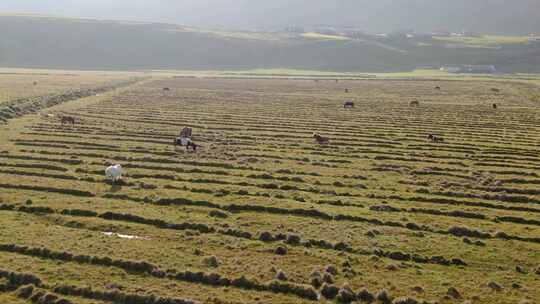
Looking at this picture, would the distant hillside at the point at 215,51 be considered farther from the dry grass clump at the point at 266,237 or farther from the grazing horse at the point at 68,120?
the dry grass clump at the point at 266,237

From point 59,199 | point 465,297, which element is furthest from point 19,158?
point 465,297

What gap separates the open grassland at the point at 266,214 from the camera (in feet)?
44.9

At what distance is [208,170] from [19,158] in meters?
10.6

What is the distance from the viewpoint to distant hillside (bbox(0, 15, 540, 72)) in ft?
443

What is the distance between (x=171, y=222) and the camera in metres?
17.9

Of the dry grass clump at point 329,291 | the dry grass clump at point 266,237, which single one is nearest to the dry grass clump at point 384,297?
the dry grass clump at point 329,291

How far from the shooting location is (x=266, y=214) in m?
19.2

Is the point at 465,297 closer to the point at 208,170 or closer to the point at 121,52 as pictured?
the point at 208,170

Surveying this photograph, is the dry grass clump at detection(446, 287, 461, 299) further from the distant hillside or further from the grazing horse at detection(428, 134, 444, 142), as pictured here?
the distant hillside

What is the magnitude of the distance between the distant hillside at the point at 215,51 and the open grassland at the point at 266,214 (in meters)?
101

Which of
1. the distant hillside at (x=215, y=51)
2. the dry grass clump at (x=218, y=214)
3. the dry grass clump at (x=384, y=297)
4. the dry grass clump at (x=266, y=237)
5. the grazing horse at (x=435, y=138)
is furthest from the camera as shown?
the distant hillside at (x=215, y=51)

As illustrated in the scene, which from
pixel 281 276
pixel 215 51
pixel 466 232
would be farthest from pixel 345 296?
pixel 215 51

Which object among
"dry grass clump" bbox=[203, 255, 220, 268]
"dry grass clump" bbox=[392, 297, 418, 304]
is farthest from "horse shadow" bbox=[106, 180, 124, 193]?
"dry grass clump" bbox=[392, 297, 418, 304]

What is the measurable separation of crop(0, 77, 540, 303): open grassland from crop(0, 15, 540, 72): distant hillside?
10092 cm
